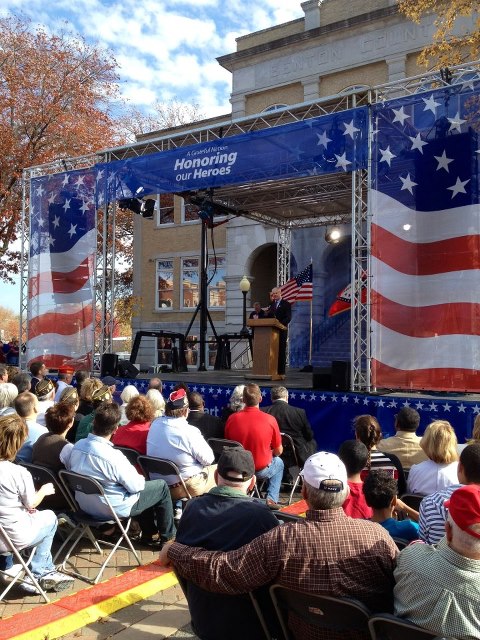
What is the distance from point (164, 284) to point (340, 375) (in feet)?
56.9

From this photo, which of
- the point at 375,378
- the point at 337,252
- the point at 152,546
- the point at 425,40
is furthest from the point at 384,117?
the point at 425,40

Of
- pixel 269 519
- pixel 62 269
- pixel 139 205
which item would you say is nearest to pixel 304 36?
pixel 139 205

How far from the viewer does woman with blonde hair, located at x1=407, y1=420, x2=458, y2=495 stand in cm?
405

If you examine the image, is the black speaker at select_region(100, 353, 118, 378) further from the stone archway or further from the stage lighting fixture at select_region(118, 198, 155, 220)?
the stone archway

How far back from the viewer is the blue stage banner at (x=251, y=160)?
29.2ft

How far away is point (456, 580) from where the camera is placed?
2.09m

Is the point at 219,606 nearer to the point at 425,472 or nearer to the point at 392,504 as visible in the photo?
the point at 392,504

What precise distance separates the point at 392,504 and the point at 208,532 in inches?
39.5

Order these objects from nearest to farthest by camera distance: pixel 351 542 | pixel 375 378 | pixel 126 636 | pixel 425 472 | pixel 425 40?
pixel 351 542 → pixel 126 636 → pixel 425 472 → pixel 375 378 → pixel 425 40

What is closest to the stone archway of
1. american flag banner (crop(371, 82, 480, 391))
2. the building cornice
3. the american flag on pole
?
the american flag on pole

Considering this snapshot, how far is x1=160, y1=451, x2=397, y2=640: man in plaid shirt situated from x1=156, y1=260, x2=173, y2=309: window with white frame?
74.4 ft

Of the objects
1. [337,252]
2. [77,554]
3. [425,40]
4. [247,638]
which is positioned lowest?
[77,554]

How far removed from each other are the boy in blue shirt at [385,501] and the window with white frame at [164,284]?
22225 millimetres

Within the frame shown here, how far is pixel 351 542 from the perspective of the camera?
2.38 meters
